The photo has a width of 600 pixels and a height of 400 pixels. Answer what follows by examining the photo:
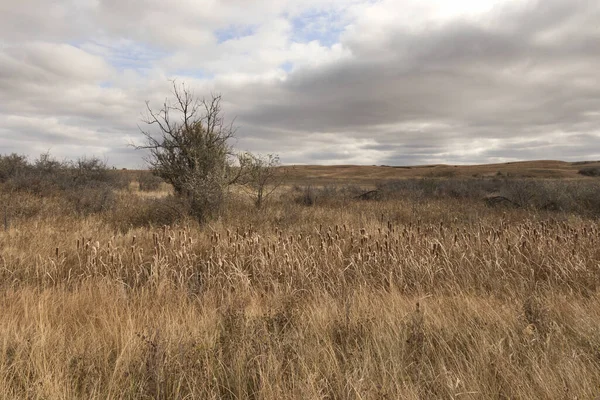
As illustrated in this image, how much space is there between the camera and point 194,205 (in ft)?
33.1

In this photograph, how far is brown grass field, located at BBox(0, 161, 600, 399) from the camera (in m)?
2.30

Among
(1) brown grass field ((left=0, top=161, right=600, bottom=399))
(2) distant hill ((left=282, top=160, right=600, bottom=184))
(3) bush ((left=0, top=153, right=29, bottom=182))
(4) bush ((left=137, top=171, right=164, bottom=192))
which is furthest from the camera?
(2) distant hill ((left=282, top=160, right=600, bottom=184))

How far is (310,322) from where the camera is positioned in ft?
10.5

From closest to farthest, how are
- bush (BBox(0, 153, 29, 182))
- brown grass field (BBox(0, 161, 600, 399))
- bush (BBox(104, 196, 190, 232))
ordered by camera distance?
brown grass field (BBox(0, 161, 600, 399)), bush (BBox(104, 196, 190, 232)), bush (BBox(0, 153, 29, 182))

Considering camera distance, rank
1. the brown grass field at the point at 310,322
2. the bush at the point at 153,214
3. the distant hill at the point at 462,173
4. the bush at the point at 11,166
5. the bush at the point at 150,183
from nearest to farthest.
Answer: the brown grass field at the point at 310,322, the bush at the point at 153,214, the bush at the point at 11,166, the bush at the point at 150,183, the distant hill at the point at 462,173

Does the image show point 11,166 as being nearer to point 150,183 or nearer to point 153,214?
point 150,183

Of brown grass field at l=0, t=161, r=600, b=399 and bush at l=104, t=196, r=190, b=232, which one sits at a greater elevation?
bush at l=104, t=196, r=190, b=232

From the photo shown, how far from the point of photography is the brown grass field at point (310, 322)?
2.30m

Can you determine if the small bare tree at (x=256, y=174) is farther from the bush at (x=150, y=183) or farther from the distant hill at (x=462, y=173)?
the distant hill at (x=462, y=173)

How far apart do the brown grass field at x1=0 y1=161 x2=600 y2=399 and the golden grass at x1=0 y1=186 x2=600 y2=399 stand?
0.02 meters

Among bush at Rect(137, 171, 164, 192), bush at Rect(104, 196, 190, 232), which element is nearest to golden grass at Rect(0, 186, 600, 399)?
bush at Rect(104, 196, 190, 232)

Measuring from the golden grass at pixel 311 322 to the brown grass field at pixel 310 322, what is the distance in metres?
0.02

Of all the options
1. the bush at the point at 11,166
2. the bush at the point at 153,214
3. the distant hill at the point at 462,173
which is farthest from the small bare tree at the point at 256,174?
the distant hill at the point at 462,173

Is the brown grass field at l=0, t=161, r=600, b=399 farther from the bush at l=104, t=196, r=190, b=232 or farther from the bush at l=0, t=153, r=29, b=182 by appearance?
the bush at l=0, t=153, r=29, b=182
